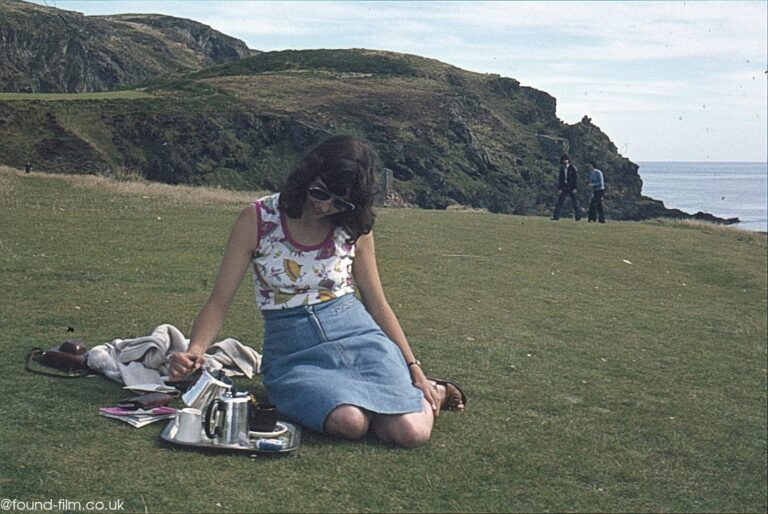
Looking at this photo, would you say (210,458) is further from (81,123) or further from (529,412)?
(81,123)

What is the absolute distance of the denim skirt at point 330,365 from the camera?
18.4 ft

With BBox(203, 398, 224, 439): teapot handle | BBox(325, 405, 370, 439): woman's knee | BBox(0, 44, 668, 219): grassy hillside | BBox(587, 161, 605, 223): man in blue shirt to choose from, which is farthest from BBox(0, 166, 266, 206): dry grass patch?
BBox(0, 44, 668, 219): grassy hillside

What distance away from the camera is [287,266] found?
609cm

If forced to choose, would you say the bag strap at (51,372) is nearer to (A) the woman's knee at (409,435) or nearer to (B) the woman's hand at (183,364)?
(B) the woman's hand at (183,364)

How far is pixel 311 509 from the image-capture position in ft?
15.0

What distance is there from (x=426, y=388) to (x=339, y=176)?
137 cm

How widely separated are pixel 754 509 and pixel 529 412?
5.39 feet

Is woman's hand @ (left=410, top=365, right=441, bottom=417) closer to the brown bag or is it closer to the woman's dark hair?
the woman's dark hair

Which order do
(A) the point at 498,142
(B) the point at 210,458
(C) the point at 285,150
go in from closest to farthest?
(B) the point at 210,458 → (C) the point at 285,150 → (A) the point at 498,142

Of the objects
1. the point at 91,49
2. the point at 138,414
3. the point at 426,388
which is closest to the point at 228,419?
the point at 138,414

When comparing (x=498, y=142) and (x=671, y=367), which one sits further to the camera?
(x=498, y=142)

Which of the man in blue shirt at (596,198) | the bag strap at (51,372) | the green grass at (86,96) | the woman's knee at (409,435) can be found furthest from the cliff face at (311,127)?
the woman's knee at (409,435)

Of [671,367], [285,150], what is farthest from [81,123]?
[671,367]

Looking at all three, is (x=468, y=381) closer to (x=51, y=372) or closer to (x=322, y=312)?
(x=322, y=312)
